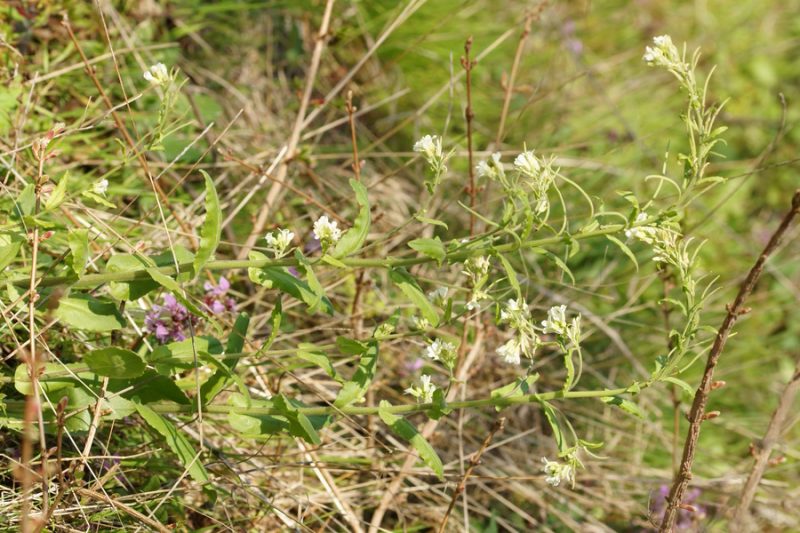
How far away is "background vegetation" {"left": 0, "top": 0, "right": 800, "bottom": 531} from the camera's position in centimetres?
169

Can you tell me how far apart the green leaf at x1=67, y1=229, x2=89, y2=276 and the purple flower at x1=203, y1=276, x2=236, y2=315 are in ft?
1.59

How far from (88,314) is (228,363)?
0.23 metres

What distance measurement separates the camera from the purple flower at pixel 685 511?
210 cm

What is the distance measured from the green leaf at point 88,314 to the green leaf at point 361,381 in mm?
365

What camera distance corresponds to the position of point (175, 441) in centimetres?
142

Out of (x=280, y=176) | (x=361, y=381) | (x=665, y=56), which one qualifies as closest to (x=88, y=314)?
(x=361, y=381)

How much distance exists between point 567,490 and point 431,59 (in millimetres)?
1557

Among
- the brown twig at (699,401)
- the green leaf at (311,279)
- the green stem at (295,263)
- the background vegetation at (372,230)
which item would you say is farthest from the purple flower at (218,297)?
the brown twig at (699,401)

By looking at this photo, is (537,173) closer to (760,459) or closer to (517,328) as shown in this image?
(517,328)

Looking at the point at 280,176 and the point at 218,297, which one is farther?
the point at 280,176

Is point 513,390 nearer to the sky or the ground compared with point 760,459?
nearer to the sky

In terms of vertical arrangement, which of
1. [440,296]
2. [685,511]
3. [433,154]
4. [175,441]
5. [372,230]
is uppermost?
[433,154]

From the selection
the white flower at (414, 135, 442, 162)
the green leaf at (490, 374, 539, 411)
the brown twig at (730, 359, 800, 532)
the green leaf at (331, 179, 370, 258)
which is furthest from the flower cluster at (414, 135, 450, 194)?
the brown twig at (730, 359, 800, 532)

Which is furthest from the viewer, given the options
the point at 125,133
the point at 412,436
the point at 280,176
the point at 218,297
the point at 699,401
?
the point at 280,176
